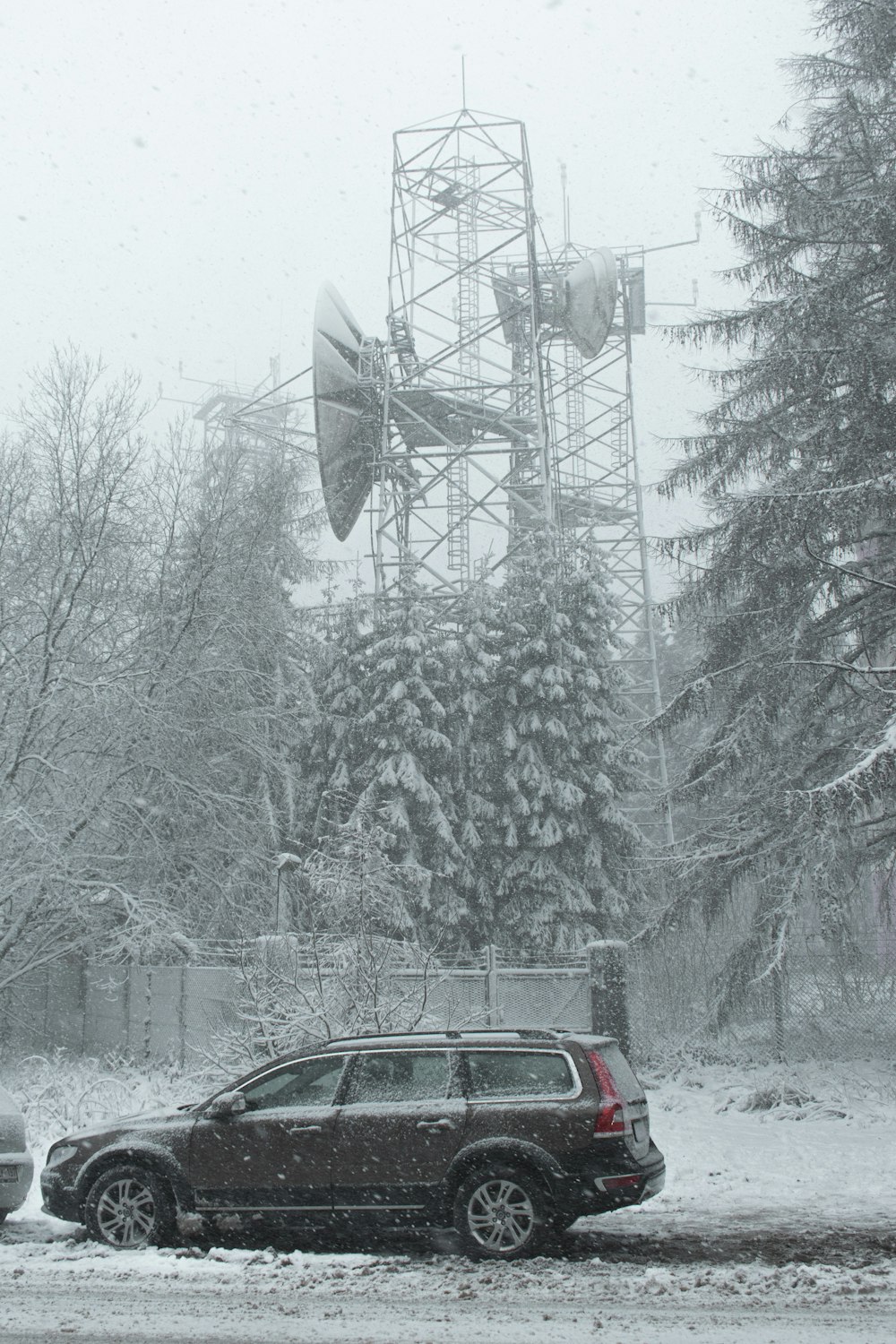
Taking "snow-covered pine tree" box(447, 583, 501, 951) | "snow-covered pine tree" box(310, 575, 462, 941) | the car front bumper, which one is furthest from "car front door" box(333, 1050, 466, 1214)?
"snow-covered pine tree" box(447, 583, 501, 951)

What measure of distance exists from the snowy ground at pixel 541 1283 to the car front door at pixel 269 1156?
304 mm

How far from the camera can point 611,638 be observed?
944 inches

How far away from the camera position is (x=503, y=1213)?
23.8 feet

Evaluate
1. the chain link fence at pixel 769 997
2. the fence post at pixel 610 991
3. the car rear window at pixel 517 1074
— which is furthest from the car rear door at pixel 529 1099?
the fence post at pixel 610 991

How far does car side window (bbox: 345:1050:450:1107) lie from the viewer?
25.5 ft

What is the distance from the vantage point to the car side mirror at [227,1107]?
7.84m

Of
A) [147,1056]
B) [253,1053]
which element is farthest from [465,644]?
[253,1053]

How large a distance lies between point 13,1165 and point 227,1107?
174 cm

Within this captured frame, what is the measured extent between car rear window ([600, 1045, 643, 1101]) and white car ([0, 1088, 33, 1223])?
13.8 ft

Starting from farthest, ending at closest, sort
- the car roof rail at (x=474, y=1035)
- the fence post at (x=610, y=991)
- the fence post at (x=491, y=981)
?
Result: the fence post at (x=491, y=981) < the fence post at (x=610, y=991) < the car roof rail at (x=474, y=1035)

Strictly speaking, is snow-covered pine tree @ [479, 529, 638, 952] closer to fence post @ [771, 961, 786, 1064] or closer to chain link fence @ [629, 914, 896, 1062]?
chain link fence @ [629, 914, 896, 1062]

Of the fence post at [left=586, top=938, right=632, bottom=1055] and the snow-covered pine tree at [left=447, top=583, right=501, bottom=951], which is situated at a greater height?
the snow-covered pine tree at [left=447, top=583, right=501, bottom=951]

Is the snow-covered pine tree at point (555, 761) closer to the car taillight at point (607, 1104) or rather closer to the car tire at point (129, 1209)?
the car taillight at point (607, 1104)

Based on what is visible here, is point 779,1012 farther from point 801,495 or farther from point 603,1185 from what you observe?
point 603,1185
